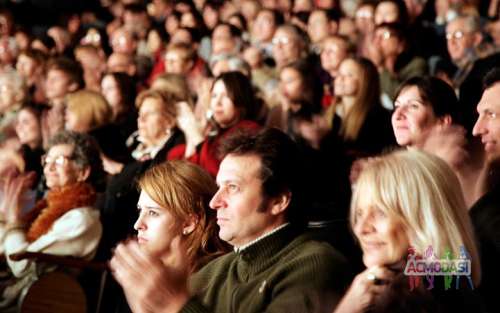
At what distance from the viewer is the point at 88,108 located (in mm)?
4734

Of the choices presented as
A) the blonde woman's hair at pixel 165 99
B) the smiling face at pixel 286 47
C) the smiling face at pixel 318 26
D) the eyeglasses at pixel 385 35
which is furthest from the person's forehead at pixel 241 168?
the smiling face at pixel 318 26

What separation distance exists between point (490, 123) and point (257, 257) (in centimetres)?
82

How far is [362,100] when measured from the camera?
419 centimetres

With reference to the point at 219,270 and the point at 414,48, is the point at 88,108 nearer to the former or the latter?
the point at 414,48

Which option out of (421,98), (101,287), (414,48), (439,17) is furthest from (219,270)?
(439,17)

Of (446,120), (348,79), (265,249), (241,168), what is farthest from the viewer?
(348,79)

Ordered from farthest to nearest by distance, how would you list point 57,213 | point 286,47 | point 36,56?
point 36,56 → point 286,47 → point 57,213

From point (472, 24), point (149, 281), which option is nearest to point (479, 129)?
point (149, 281)

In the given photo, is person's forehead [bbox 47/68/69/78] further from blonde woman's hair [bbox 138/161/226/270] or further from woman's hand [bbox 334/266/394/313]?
woman's hand [bbox 334/266/394/313]

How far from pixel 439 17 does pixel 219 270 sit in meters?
4.77

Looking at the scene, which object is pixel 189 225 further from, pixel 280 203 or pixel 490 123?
pixel 490 123

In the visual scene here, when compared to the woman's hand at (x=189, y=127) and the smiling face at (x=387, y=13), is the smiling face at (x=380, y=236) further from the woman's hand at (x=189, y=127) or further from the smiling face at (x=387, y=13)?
the smiling face at (x=387, y=13)

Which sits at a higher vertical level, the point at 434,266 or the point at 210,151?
the point at 434,266

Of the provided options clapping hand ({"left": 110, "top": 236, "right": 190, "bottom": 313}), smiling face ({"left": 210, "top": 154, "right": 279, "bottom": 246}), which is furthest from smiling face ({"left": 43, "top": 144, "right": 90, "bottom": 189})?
clapping hand ({"left": 110, "top": 236, "right": 190, "bottom": 313})
